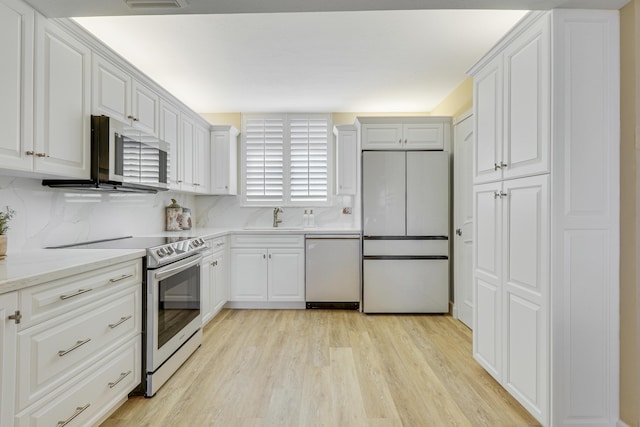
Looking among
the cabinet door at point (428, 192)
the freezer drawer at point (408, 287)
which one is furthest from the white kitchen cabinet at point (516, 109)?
the freezer drawer at point (408, 287)

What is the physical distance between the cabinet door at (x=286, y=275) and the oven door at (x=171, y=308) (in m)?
1.26

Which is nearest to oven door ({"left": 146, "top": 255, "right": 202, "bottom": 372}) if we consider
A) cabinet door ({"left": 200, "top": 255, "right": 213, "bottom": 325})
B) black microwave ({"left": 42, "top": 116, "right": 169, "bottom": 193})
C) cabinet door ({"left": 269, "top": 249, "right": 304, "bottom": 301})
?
cabinet door ({"left": 200, "top": 255, "right": 213, "bottom": 325})

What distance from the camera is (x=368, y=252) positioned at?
388 centimetres

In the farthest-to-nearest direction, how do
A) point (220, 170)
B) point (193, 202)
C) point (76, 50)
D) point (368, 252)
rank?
point (193, 202)
point (220, 170)
point (368, 252)
point (76, 50)

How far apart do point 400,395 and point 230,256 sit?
2.59 metres

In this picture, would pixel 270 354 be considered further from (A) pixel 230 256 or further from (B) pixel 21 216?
(B) pixel 21 216

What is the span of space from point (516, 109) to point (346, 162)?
2554mm

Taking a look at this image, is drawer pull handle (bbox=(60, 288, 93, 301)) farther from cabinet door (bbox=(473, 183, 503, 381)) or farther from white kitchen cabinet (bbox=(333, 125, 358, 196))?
white kitchen cabinet (bbox=(333, 125, 358, 196))

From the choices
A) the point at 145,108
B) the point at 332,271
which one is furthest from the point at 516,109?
the point at 145,108

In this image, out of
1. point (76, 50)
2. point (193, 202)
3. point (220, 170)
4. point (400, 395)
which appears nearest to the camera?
point (76, 50)

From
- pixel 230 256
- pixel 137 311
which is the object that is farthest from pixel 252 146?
pixel 137 311

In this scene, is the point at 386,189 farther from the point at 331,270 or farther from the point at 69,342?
the point at 69,342

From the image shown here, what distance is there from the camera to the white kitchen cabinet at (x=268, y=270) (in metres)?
4.09

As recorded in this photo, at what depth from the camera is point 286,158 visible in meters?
4.73
